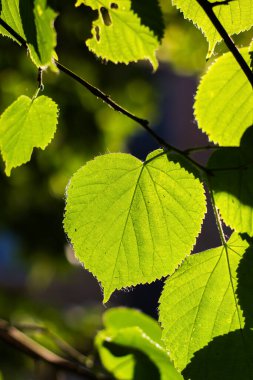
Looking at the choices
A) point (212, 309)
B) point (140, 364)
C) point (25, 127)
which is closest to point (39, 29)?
point (25, 127)

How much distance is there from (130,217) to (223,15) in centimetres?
35

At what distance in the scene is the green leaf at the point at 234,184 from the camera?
0.95m

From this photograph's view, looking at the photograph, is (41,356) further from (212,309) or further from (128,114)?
(128,114)

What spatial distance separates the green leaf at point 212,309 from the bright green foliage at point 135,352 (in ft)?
0.72

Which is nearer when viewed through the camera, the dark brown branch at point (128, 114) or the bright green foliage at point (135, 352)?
the dark brown branch at point (128, 114)

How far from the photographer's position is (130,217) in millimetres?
1021

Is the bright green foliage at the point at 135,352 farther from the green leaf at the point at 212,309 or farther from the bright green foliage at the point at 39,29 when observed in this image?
the bright green foliage at the point at 39,29

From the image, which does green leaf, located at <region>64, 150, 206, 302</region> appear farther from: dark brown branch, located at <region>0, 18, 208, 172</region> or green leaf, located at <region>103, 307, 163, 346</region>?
green leaf, located at <region>103, 307, 163, 346</region>

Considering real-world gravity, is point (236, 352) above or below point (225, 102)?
below

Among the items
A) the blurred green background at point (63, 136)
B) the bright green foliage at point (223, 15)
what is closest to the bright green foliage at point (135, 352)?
the bright green foliage at point (223, 15)

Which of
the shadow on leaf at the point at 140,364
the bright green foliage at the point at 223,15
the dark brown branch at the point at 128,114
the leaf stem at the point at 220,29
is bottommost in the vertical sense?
the shadow on leaf at the point at 140,364

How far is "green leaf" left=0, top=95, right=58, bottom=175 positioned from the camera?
1.04 meters

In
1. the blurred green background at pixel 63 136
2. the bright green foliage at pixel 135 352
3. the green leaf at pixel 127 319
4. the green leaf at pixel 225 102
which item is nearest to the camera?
the green leaf at pixel 225 102

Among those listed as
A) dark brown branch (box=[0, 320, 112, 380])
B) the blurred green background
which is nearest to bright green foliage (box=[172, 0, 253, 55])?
dark brown branch (box=[0, 320, 112, 380])
